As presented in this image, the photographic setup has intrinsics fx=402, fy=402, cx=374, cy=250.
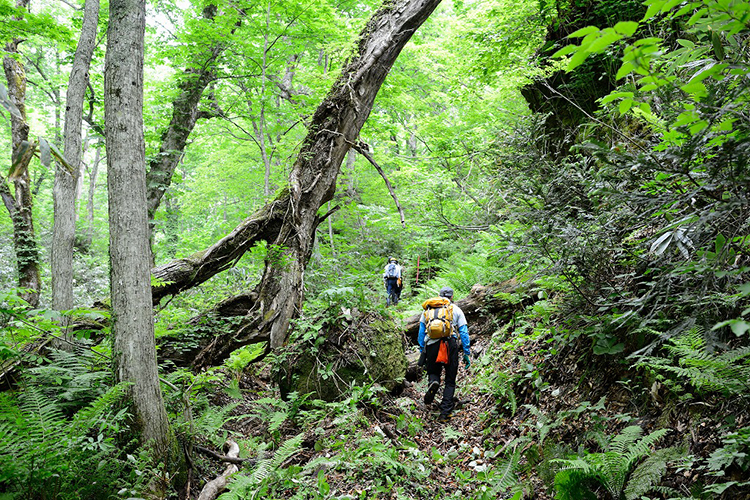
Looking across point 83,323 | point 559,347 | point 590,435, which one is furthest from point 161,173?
point 590,435

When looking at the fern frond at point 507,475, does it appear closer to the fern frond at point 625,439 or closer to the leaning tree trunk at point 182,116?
the fern frond at point 625,439

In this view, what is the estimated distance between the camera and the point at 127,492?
10.8 feet

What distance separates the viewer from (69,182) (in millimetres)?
6027

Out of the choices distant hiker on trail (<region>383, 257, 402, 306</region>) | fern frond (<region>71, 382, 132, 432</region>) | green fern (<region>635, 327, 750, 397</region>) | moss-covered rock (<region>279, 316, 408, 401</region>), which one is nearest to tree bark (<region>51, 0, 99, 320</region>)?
fern frond (<region>71, 382, 132, 432</region>)

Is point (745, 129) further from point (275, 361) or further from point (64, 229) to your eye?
point (64, 229)

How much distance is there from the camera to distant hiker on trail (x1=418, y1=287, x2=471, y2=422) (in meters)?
5.94

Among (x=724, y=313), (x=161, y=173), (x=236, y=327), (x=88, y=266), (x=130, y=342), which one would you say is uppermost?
(x=161, y=173)

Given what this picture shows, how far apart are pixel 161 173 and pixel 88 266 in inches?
319

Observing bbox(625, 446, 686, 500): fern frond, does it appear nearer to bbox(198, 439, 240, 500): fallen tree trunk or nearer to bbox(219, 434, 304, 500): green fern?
bbox(219, 434, 304, 500): green fern

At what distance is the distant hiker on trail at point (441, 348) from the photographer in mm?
5938

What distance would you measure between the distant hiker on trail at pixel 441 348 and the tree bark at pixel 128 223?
366cm

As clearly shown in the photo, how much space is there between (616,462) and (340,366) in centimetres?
357

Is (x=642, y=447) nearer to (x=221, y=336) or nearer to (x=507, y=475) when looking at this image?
(x=507, y=475)

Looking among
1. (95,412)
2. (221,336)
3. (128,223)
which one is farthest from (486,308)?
(95,412)
